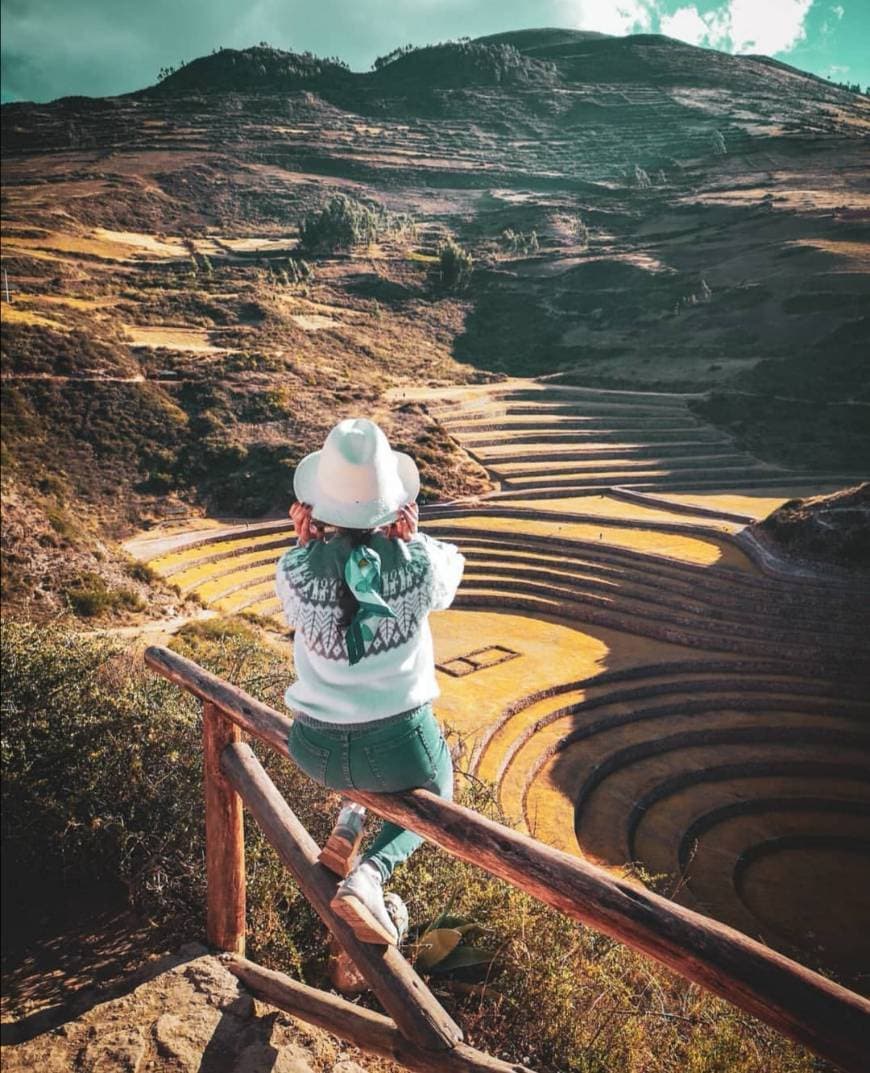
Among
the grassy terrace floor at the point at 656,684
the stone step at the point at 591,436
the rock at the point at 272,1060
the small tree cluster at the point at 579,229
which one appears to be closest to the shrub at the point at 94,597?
the grassy terrace floor at the point at 656,684

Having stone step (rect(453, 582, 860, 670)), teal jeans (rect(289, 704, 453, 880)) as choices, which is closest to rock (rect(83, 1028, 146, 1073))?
teal jeans (rect(289, 704, 453, 880))

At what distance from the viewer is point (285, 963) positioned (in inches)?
151

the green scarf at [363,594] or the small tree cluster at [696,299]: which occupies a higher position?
the small tree cluster at [696,299]

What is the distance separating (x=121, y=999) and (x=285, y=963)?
0.82 m

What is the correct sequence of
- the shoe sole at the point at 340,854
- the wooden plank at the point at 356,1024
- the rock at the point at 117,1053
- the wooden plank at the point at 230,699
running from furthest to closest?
the wooden plank at the point at 230,699 < the rock at the point at 117,1053 < the shoe sole at the point at 340,854 < the wooden plank at the point at 356,1024

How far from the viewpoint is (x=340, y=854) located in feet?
9.33

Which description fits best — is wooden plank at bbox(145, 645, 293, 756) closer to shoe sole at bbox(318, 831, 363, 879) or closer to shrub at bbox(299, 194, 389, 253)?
shoe sole at bbox(318, 831, 363, 879)

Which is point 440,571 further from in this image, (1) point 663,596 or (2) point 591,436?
(2) point 591,436

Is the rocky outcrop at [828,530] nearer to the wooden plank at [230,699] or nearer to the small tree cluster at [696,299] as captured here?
the wooden plank at [230,699]

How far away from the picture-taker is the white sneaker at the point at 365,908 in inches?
96.7

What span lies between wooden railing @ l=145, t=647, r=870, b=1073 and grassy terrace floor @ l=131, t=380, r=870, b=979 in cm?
399

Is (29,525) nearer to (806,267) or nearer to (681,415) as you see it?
(681,415)

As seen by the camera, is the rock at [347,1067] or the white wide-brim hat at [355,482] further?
the rock at [347,1067]

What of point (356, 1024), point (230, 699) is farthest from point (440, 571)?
point (356, 1024)
